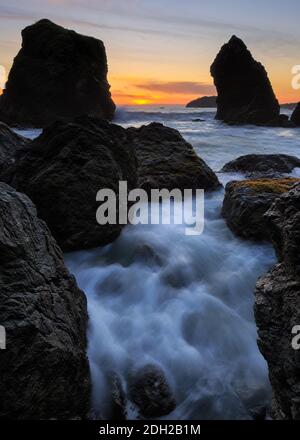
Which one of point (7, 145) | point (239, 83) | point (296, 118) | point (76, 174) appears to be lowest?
point (76, 174)

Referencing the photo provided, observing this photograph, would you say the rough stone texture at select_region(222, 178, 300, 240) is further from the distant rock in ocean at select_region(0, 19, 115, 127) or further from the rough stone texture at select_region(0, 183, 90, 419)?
the distant rock in ocean at select_region(0, 19, 115, 127)

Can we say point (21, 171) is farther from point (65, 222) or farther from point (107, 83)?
point (107, 83)

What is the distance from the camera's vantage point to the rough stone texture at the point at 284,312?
3.64 m

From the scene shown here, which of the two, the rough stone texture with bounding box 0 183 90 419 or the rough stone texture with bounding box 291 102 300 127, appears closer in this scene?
the rough stone texture with bounding box 0 183 90 419

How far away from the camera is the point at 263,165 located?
12.1m

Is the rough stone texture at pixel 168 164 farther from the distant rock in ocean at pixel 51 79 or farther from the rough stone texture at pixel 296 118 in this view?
the rough stone texture at pixel 296 118

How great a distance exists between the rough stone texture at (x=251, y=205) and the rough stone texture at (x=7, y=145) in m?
4.29

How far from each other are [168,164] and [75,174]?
11.2 ft

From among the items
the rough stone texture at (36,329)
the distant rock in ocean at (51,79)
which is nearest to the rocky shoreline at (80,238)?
the rough stone texture at (36,329)

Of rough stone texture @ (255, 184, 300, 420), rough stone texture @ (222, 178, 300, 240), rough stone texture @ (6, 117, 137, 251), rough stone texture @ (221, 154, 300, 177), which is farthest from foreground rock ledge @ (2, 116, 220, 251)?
rough stone texture @ (221, 154, 300, 177)

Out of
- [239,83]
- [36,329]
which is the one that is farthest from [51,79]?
[36,329]

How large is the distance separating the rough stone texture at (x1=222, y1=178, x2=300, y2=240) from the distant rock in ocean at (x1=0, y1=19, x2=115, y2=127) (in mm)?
45408

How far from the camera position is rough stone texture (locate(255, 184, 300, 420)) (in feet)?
12.0

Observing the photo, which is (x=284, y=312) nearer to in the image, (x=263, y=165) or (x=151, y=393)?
(x=151, y=393)
